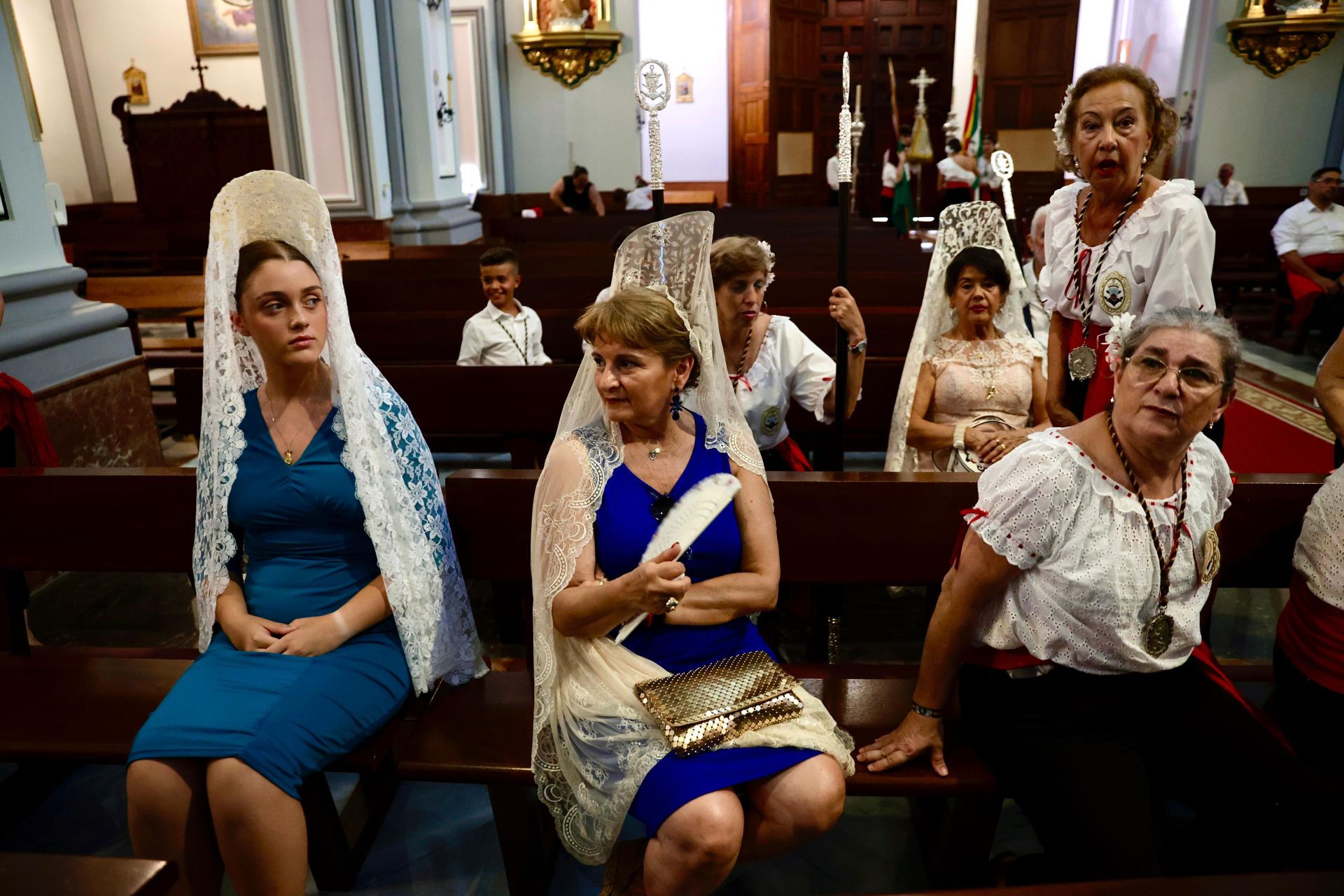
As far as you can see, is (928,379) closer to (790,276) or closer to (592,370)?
(592,370)

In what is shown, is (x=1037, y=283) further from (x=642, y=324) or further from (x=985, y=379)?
(x=642, y=324)

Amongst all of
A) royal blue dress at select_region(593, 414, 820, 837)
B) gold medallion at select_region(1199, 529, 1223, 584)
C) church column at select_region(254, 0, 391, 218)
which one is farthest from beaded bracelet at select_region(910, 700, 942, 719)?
church column at select_region(254, 0, 391, 218)

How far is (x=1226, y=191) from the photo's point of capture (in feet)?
34.5

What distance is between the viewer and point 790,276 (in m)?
5.20

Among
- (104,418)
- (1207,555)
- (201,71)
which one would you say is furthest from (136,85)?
(1207,555)

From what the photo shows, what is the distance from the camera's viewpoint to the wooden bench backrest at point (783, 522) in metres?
2.17

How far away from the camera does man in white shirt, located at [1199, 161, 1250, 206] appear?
10.5 meters

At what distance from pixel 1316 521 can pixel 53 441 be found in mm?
4082

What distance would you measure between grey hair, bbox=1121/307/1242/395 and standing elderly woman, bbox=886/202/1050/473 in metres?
1.14

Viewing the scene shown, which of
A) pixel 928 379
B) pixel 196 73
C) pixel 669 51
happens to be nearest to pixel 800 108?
pixel 669 51

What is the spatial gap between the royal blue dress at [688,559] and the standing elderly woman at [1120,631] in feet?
1.13

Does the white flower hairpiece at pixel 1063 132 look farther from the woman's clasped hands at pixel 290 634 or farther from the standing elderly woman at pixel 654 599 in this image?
the woman's clasped hands at pixel 290 634

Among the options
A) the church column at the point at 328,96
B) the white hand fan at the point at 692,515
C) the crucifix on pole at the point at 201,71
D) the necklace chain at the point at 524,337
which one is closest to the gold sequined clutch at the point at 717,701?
the white hand fan at the point at 692,515

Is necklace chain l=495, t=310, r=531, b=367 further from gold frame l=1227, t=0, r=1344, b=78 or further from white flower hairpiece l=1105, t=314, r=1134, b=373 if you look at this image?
gold frame l=1227, t=0, r=1344, b=78
